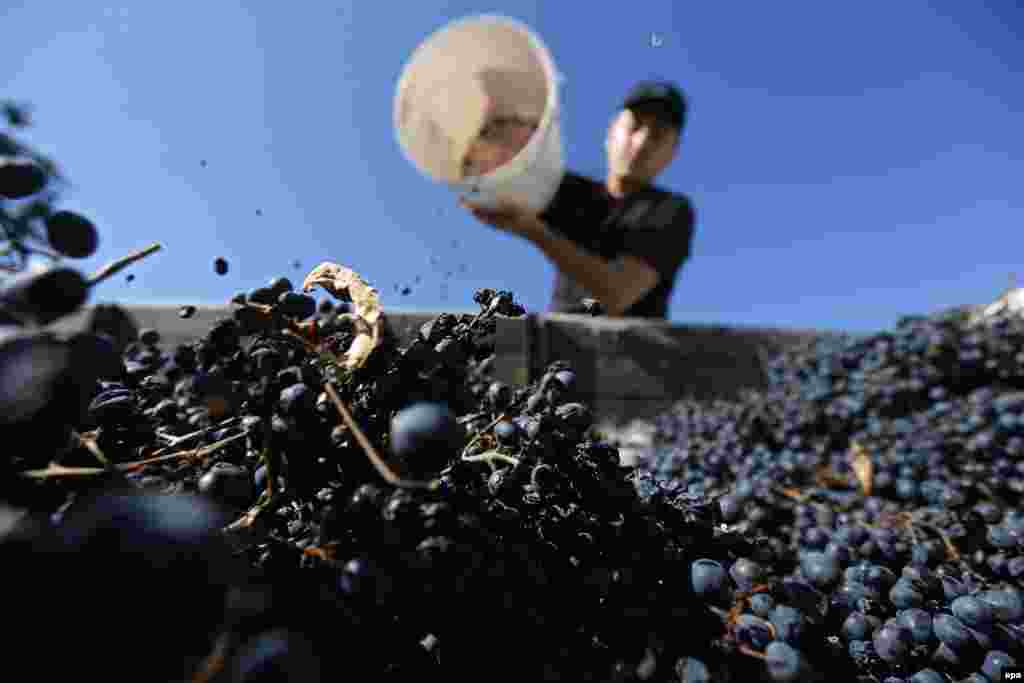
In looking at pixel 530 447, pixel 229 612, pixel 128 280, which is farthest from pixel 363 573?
pixel 128 280

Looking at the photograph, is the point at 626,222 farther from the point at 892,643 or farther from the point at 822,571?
the point at 892,643

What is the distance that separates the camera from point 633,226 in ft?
10.2

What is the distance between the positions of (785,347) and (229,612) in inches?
94.4

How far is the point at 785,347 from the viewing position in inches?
88.8

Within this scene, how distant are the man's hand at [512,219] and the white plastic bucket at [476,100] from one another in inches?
4.7

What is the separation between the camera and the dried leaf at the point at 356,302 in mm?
403

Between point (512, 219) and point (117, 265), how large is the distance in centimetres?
261

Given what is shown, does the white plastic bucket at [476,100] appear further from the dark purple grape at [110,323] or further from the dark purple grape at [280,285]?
the dark purple grape at [110,323]

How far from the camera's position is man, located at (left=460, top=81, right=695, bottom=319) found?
9.82 ft

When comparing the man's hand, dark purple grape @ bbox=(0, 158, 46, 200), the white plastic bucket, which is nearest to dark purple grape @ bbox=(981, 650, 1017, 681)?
dark purple grape @ bbox=(0, 158, 46, 200)

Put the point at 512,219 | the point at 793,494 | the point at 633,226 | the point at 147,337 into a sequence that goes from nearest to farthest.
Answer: the point at 147,337
the point at 793,494
the point at 512,219
the point at 633,226

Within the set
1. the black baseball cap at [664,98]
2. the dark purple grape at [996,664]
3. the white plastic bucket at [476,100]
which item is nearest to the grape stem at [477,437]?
the dark purple grape at [996,664]

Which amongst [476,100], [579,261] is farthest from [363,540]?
[579,261]

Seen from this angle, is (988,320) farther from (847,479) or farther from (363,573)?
(363,573)
